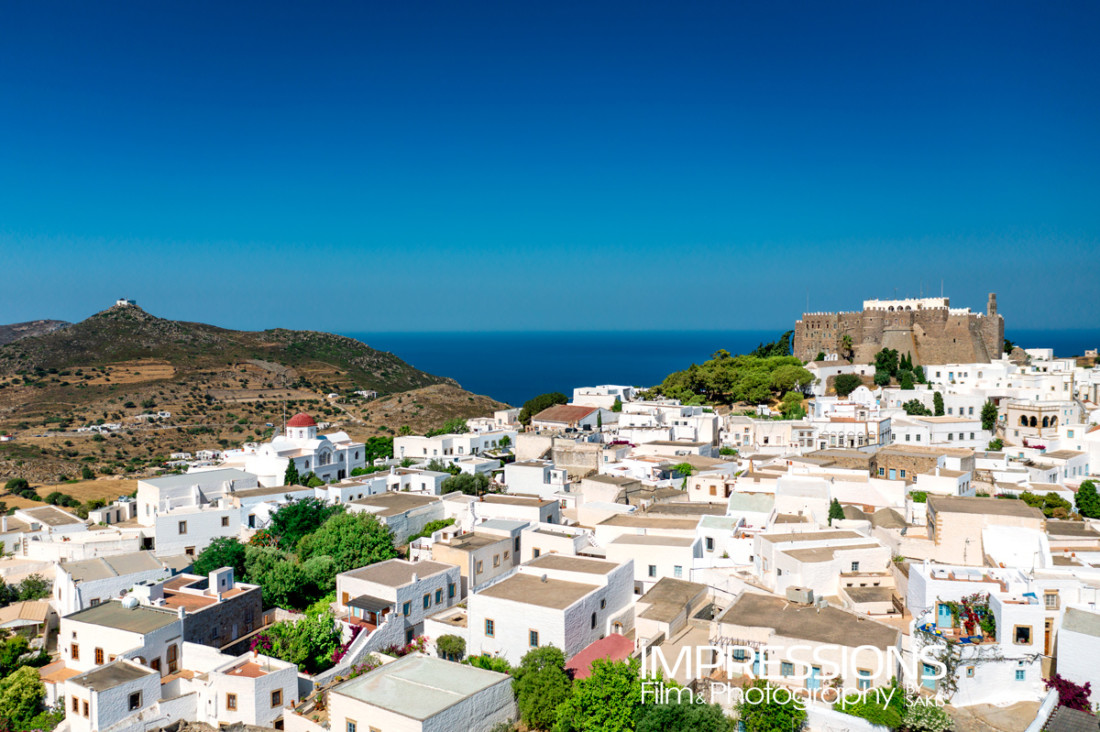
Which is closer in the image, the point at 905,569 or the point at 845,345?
the point at 905,569

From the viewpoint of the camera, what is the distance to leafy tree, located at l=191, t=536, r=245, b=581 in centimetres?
2311

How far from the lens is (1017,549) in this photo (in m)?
19.6

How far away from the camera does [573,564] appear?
69.1 feet

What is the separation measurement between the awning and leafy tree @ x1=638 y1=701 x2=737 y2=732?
7557 mm

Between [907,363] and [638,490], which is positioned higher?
[907,363]

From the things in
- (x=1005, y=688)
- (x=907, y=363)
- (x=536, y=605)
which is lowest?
(x=1005, y=688)


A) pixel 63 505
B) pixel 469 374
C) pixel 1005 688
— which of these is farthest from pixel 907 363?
pixel 469 374

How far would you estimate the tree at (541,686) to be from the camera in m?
15.8

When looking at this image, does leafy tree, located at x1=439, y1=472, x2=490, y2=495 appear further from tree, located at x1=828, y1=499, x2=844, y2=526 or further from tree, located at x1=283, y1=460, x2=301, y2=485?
tree, located at x1=828, y1=499, x2=844, y2=526

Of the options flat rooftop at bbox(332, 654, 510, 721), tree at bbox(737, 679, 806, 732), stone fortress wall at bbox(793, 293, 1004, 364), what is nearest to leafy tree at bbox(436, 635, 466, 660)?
flat rooftop at bbox(332, 654, 510, 721)

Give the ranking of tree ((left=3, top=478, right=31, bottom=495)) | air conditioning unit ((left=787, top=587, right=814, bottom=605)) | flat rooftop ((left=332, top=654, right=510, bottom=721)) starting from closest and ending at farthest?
flat rooftop ((left=332, top=654, right=510, bottom=721))
air conditioning unit ((left=787, top=587, right=814, bottom=605))
tree ((left=3, top=478, right=31, bottom=495))

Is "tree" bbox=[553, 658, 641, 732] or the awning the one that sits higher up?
the awning

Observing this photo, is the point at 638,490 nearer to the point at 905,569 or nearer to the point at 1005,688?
the point at 905,569

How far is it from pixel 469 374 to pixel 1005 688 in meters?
161
